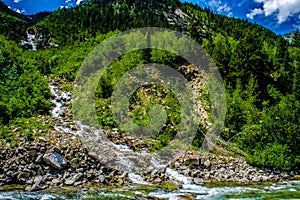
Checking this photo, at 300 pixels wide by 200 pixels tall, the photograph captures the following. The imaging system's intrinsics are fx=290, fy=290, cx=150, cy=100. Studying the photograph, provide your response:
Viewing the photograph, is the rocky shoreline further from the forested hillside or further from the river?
the forested hillside

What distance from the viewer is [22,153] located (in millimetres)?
12680

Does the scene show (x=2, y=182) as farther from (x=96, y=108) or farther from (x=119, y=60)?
(x=119, y=60)

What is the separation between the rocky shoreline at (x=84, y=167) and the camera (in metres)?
11.6

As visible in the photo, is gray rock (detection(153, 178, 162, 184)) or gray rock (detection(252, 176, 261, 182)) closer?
gray rock (detection(153, 178, 162, 184))

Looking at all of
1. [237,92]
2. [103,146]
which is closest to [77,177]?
[103,146]

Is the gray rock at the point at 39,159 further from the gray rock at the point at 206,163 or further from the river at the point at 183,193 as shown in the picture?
the gray rock at the point at 206,163

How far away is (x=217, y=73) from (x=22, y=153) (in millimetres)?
20588

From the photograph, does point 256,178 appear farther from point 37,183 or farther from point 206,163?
point 37,183

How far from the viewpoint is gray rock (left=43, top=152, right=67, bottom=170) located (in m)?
12.2

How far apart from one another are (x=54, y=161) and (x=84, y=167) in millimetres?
1319

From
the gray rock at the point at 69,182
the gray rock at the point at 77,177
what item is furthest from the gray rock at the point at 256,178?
the gray rock at the point at 69,182

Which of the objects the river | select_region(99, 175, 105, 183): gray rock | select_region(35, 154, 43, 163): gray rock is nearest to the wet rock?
the river

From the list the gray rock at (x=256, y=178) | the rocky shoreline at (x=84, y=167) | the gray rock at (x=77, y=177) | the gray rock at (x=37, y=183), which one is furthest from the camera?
the gray rock at (x=256, y=178)

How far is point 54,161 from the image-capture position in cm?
1233
